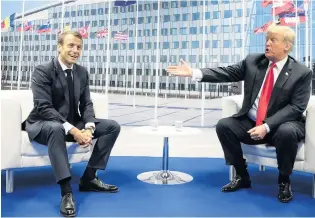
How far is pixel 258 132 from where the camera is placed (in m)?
2.22

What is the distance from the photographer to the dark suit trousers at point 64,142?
2.00 meters

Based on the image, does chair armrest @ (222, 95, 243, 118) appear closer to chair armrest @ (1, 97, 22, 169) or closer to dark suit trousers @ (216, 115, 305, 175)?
dark suit trousers @ (216, 115, 305, 175)

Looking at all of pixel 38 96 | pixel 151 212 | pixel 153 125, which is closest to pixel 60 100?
pixel 38 96

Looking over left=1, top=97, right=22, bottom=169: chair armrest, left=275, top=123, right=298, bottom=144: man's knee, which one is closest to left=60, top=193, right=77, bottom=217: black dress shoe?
left=1, top=97, right=22, bottom=169: chair armrest

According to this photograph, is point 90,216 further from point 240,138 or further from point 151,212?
point 240,138

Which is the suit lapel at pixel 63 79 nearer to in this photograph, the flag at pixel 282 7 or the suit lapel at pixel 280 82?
the suit lapel at pixel 280 82

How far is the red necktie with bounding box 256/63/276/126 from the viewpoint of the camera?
241cm

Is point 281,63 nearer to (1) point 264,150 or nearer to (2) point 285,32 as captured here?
(2) point 285,32

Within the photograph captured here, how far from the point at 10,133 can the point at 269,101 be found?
5.62 ft

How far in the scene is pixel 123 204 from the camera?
2.09 m

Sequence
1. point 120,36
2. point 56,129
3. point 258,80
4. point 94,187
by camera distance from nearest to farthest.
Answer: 1. point 56,129
2. point 94,187
3. point 258,80
4. point 120,36

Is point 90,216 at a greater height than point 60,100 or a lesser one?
lesser

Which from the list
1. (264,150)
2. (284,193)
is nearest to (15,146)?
(264,150)

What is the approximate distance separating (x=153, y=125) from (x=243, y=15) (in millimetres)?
4280
